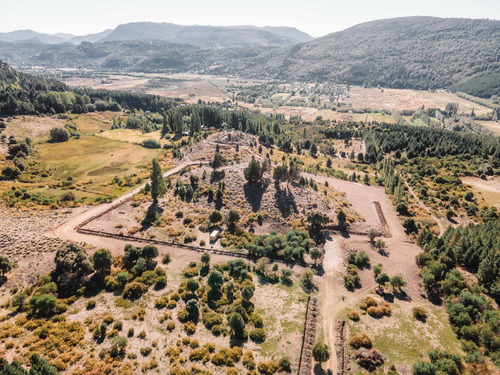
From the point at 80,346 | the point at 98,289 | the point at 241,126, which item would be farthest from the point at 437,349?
the point at 241,126

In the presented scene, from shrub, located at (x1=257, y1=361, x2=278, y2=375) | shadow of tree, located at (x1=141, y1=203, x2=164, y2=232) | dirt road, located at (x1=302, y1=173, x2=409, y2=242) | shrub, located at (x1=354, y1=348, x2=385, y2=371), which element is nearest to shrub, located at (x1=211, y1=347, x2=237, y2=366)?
shrub, located at (x1=257, y1=361, x2=278, y2=375)

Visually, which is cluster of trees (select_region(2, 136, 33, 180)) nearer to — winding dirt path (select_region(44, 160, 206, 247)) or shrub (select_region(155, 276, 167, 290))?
winding dirt path (select_region(44, 160, 206, 247))

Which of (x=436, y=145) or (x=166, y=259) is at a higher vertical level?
(x=436, y=145)

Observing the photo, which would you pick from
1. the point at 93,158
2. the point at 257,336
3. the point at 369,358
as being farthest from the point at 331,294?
the point at 93,158

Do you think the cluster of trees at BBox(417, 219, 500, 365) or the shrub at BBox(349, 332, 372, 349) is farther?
the shrub at BBox(349, 332, 372, 349)

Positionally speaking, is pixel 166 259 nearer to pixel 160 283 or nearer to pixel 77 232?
pixel 160 283

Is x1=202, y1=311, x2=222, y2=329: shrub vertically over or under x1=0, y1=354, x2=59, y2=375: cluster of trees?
under

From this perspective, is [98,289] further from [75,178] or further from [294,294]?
[75,178]

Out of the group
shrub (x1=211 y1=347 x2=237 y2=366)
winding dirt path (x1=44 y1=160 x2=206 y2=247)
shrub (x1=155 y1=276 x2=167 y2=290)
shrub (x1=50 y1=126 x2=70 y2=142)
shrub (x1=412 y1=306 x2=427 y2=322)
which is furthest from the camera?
shrub (x1=50 y1=126 x2=70 y2=142)
